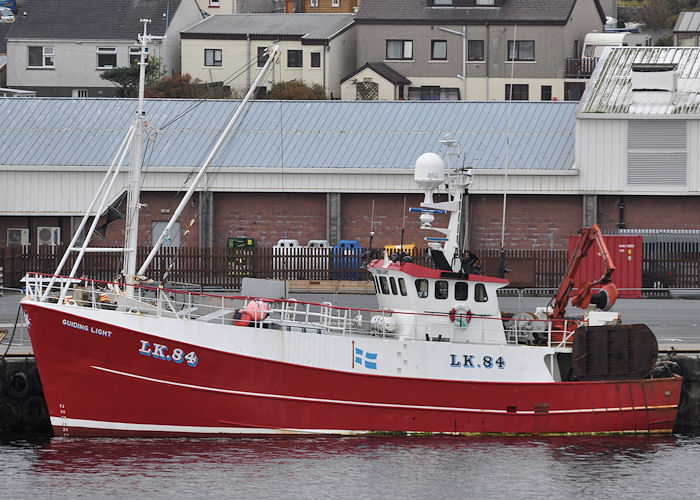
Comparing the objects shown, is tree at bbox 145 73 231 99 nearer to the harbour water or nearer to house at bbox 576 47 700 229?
house at bbox 576 47 700 229

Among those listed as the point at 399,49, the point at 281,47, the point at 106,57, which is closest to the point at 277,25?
the point at 281,47

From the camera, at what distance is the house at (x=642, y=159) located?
171 ft

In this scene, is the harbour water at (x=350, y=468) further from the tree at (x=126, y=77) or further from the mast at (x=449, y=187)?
the tree at (x=126, y=77)

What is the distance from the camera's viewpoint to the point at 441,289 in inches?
1228

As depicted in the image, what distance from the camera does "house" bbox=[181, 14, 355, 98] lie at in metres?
80.7

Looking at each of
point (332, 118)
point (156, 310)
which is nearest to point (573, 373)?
point (156, 310)

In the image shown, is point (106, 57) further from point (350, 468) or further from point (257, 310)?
point (350, 468)

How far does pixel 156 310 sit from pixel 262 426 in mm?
3515

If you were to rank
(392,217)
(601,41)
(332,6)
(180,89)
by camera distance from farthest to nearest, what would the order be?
1. (332,6)
2. (601,41)
3. (180,89)
4. (392,217)

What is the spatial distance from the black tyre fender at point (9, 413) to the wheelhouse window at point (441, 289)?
34.4 feet

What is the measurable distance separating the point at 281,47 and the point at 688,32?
26.5 metres

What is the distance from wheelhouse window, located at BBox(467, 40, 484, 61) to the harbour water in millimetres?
51239

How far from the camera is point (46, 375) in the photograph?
1178 inches

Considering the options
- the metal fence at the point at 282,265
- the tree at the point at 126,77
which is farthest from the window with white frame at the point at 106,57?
the metal fence at the point at 282,265
